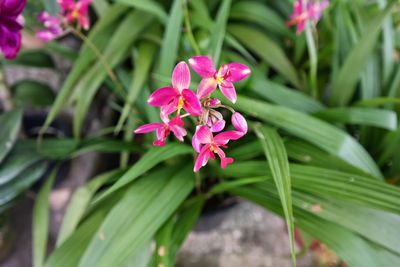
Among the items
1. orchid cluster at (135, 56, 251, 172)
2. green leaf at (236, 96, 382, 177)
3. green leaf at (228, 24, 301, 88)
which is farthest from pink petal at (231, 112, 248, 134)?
green leaf at (228, 24, 301, 88)

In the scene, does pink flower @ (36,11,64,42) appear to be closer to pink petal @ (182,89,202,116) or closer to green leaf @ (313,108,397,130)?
pink petal @ (182,89,202,116)

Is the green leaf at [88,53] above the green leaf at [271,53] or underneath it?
above

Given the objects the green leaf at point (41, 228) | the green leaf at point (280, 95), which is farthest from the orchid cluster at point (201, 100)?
the green leaf at point (41, 228)

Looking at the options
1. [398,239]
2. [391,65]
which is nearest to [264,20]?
[391,65]

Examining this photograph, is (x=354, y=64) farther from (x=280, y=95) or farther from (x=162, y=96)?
(x=162, y=96)

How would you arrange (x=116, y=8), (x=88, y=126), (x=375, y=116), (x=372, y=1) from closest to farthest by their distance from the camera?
(x=375, y=116), (x=116, y=8), (x=372, y=1), (x=88, y=126)

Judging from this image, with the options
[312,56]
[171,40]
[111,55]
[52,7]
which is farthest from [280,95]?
[52,7]

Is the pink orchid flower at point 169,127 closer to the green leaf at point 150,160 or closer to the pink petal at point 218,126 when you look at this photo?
the pink petal at point 218,126

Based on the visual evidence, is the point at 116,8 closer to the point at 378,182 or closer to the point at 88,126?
the point at 88,126
